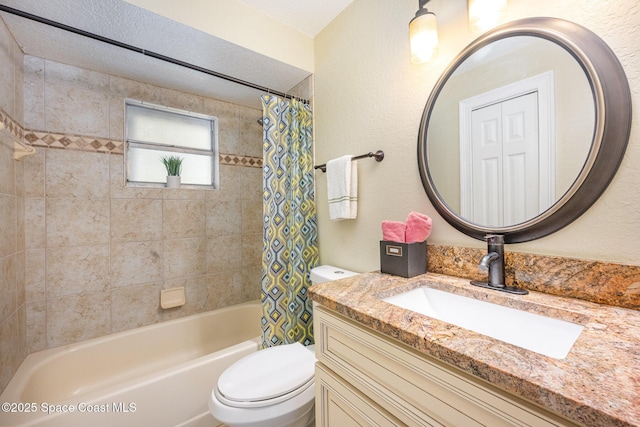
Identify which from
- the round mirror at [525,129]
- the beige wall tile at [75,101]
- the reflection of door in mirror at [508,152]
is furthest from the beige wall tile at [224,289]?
the reflection of door in mirror at [508,152]

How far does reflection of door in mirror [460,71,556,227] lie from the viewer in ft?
2.64

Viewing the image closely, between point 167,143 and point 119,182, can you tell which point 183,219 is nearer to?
point 119,182

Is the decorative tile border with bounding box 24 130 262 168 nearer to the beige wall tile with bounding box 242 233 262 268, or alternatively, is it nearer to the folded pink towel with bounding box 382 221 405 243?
the beige wall tile with bounding box 242 233 262 268

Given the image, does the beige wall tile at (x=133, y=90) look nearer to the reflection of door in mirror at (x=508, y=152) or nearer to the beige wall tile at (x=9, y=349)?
the beige wall tile at (x=9, y=349)

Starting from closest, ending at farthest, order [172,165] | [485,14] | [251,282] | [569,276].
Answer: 1. [569,276]
2. [485,14]
3. [172,165]
4. [251,282]

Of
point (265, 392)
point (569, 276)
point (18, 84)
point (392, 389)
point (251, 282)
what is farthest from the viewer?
point (251, 282)

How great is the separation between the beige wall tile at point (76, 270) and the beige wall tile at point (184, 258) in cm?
35

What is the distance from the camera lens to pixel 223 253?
2123 millimetres

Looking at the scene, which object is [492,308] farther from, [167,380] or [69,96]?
[69,96]

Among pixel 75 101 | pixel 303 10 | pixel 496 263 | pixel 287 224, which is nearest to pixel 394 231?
pixel 496 263

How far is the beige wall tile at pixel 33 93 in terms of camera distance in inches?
57.8

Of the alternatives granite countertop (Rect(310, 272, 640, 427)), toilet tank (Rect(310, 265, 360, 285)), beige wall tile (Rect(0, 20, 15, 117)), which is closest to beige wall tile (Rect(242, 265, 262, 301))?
toilet tank (Rect(310, 265, 360, 285))

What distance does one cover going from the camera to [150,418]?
4.00 ft

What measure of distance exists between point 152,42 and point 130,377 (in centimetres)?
206
